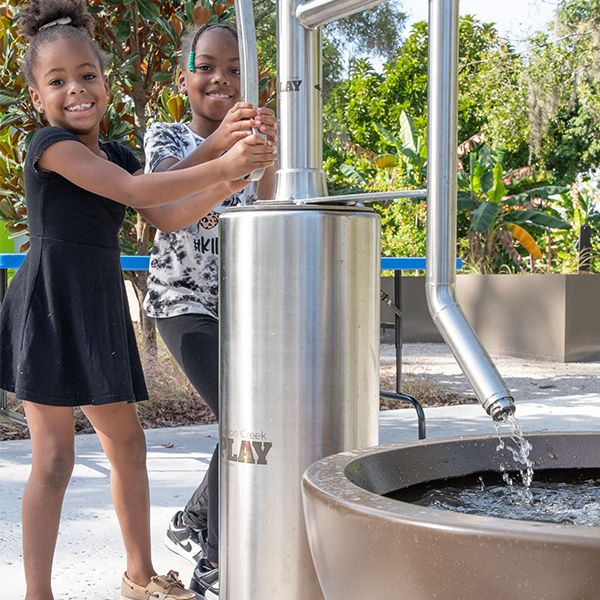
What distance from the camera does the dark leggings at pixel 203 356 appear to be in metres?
2.34

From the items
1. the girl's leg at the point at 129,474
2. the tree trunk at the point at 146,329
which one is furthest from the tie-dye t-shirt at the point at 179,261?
the tree trunk at the point at 146,329

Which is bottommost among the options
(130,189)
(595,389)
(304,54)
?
(595,389)

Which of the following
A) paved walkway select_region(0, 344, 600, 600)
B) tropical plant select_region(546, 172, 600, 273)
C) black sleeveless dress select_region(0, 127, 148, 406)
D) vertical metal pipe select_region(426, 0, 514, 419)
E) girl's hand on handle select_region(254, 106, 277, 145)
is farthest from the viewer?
tropical plant select_region(546, 172, 600, 273)

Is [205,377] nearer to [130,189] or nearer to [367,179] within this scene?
[130,189]

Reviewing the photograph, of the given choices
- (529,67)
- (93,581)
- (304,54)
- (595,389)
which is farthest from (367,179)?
(304,54)

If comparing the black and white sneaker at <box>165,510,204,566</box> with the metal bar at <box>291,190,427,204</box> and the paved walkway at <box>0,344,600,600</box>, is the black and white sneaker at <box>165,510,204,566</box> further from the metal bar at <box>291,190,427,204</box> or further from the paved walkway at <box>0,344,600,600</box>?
the metal bar at <box>291,190,427,204</box>

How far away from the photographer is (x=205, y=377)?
2.34 metres

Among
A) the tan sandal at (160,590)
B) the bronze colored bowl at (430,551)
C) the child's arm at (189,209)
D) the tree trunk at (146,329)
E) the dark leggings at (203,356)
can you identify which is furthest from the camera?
the tree trunk at (146,329)

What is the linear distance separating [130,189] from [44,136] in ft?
1.07

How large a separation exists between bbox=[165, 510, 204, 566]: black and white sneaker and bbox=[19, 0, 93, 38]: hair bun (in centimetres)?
138

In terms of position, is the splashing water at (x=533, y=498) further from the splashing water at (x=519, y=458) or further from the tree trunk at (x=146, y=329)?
the tree trunk at (x=146, y=329)

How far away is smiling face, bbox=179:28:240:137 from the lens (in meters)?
2.43

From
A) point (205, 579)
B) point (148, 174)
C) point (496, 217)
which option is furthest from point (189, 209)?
point (496, 217)

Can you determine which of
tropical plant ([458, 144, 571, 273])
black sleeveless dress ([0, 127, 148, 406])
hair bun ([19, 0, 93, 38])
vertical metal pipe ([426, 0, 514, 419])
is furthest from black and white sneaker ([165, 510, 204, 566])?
tropical plant ([458, 144, 571, 273])
